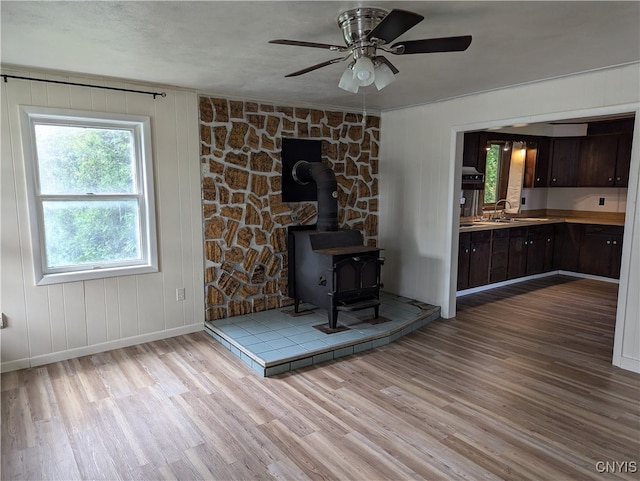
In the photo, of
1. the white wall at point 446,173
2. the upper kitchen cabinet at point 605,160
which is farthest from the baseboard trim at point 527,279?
the upper kitchen cabinet at point 605,160

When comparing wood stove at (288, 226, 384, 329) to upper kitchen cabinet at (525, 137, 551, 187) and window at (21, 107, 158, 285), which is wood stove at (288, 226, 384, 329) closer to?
window at (21, 107, 158, 285)

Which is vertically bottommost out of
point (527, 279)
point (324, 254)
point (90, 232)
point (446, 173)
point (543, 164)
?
point (527, 279)

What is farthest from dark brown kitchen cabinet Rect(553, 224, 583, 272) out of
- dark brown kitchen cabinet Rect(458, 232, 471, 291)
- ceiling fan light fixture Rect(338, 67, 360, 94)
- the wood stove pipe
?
ceiling fan light fixture Rect(338, 67, 360, 94)

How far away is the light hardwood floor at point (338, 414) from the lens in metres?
2.22

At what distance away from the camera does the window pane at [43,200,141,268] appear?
11.3ft

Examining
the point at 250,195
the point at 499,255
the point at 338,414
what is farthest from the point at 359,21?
the point at 499,255

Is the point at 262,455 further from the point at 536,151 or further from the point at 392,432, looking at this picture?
the point at 536,151

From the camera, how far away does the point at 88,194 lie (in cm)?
Answer: 353

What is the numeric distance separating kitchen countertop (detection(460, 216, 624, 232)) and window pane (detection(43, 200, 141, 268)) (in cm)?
373

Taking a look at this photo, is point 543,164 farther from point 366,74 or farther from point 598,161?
point 366,74

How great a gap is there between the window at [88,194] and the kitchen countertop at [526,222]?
3.68 m

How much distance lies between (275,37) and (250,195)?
81.1 inches

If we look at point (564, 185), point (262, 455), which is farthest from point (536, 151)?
point (262, 455)

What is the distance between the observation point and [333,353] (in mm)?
3574
